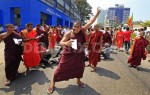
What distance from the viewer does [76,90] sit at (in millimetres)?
6070

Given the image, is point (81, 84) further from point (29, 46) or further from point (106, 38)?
point (106, 38)

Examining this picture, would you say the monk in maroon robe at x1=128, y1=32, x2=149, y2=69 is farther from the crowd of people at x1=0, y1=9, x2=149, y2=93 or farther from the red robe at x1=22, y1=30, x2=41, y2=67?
the red robe at x1=22, y1=30, x2=41, y2=67

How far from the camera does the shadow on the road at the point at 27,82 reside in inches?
235

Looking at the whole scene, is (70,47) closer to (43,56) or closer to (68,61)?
(68,61)

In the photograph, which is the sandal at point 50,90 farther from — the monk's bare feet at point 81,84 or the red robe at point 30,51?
the red robe at point 30,51

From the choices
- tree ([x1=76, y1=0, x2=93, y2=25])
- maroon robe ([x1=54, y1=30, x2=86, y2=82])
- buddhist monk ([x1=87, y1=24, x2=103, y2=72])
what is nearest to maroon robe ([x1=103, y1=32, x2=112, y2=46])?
buddhist monk ([x1=87, y1=24, x2=103, y2=72])

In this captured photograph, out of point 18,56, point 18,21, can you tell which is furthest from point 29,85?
point 18,21

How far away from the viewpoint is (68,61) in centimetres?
605

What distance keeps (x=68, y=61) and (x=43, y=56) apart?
336 centimetres

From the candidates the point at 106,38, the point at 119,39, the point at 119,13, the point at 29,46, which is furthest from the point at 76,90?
the point at 119,13

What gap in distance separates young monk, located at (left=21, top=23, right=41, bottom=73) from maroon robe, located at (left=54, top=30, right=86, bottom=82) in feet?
6.58

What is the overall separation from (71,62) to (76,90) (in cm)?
75

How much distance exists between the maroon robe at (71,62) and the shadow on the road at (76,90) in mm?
305

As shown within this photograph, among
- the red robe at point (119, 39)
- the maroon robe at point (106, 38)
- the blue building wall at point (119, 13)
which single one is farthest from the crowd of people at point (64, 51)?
the blue building wall at point (119, 13)
